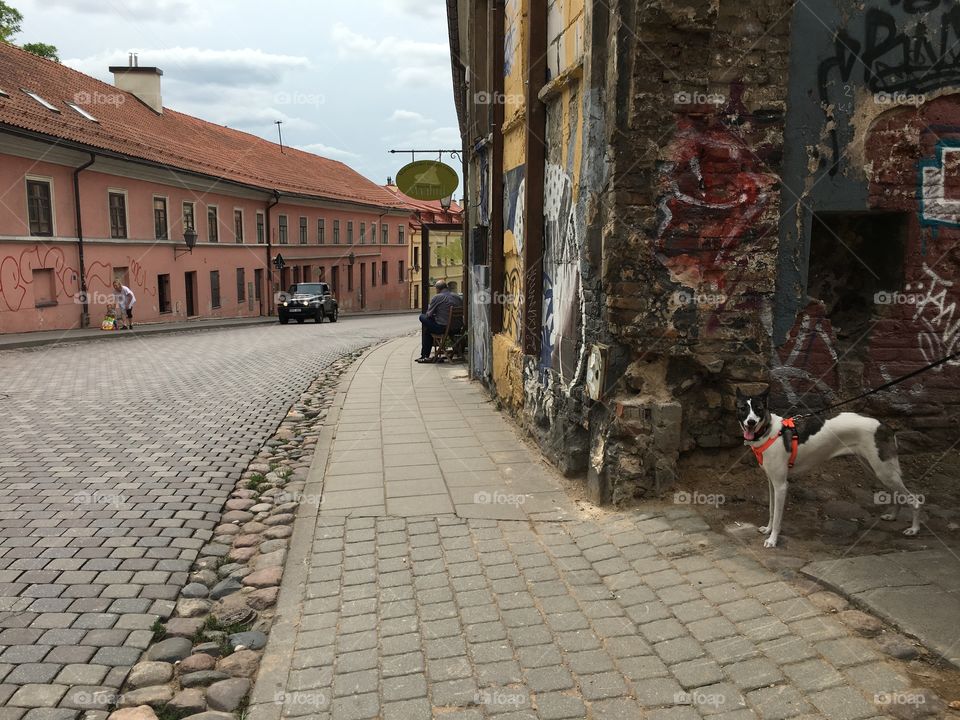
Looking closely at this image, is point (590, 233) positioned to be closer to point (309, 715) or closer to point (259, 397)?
point (309, 715)

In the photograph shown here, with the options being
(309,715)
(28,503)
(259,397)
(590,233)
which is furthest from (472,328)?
(309,715)

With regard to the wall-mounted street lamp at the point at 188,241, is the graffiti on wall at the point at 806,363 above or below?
below

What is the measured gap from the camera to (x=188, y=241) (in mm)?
30125

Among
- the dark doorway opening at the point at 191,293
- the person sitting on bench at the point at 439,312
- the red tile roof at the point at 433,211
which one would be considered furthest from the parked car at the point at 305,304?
the person sitting on bench at the point at 439,312

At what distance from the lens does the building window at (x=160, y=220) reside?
29734mm

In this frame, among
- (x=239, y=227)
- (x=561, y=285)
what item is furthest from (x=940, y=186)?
(x=239, y=227)

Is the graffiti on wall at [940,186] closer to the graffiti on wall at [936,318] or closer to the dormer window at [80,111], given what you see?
the graffiti on wall at [936,318]

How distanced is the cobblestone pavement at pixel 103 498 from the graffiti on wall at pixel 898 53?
18.5ft

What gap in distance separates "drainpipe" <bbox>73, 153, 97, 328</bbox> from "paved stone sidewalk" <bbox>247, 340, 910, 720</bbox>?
74.5 feet

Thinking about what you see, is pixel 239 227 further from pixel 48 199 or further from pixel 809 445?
pixel 809 445

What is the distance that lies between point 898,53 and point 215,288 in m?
33.2

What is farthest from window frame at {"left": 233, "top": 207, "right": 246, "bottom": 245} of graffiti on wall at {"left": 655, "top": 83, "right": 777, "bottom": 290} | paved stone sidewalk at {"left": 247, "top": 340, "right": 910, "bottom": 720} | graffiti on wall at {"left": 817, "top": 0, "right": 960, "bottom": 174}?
graffiti on wall at {"left": 817, "top": 0, "right": 960, "bottom": 174}

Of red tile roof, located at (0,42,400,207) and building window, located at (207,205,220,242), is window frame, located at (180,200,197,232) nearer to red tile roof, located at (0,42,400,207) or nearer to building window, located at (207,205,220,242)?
building window, located at (207,205,220,242)

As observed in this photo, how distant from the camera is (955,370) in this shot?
5781 millimetres
